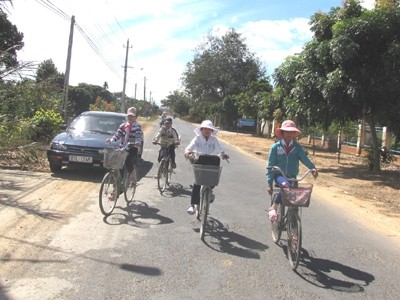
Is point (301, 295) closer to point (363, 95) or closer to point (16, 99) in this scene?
point (16, 99)

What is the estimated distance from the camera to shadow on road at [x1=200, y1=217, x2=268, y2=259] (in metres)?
6.00

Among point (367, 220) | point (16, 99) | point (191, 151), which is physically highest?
point (16, 99)

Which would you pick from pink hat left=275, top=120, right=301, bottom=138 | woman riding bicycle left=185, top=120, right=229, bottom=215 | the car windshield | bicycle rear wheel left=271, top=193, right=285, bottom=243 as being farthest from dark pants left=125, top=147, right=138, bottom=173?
the car windshield

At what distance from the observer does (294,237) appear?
5527 millimetres

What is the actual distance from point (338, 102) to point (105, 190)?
376 inches

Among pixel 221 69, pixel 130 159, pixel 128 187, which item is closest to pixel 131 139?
pixel 130 159

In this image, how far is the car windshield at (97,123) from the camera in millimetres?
12516

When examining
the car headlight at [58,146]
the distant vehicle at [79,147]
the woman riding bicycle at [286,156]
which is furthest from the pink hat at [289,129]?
the car headlight at [58,146]

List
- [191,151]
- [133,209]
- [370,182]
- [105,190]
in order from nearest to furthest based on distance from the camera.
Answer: [191,151], [105,190], [133,209], [370,182]

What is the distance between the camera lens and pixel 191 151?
7.07 meters

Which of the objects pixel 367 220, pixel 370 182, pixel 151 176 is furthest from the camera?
pixel 370 182

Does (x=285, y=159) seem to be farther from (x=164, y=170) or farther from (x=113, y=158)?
(x=164, y=170)

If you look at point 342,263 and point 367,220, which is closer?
point 342,263

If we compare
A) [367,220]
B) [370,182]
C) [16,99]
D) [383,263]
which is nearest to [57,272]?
[383,263]
